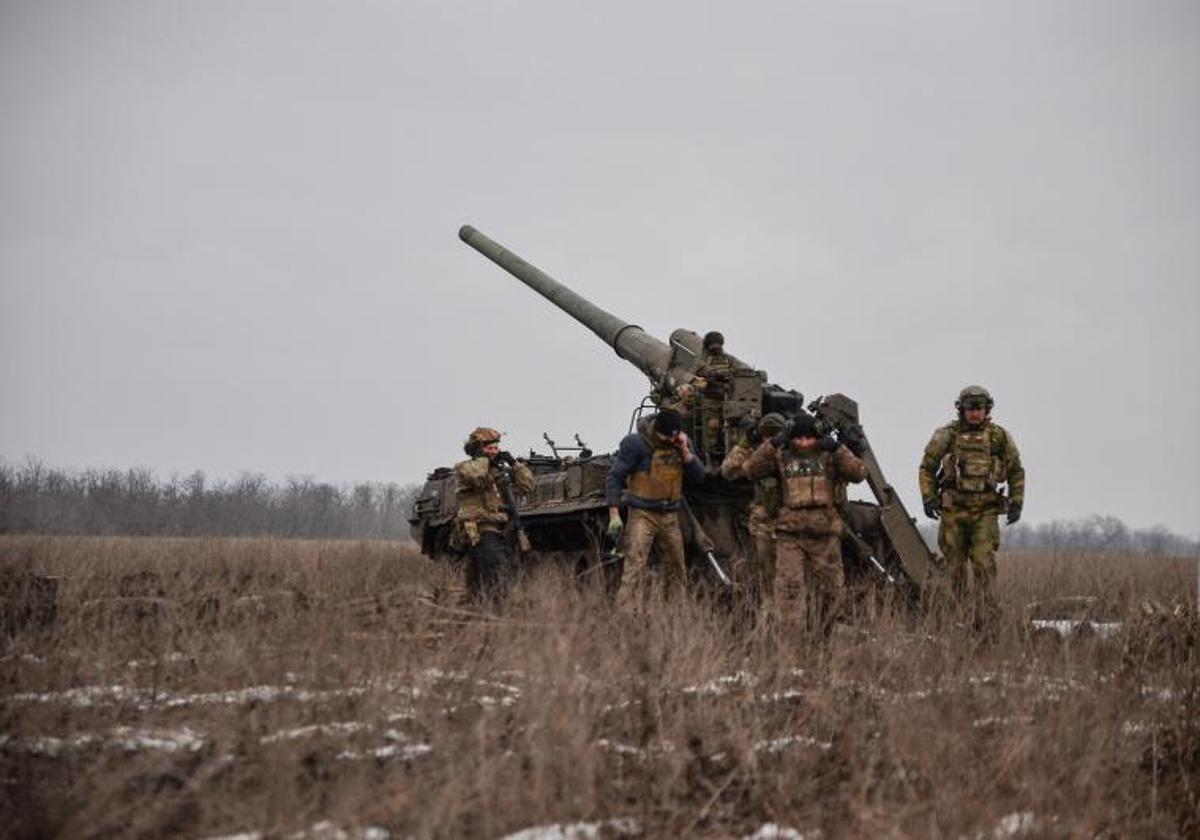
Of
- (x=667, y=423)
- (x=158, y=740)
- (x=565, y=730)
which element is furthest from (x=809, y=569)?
(x=158, y=740)

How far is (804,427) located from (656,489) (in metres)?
1.34

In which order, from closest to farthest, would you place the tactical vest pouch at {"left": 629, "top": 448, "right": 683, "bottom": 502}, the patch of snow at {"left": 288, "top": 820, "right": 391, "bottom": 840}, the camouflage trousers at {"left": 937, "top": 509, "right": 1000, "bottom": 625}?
the patch of snow at {"left": 288, "top": 820, "right": 391, "bottom": 840}, the tactical vest pouch at {"left": 629, "top": 448, "right": 683, "bottom": 502}, the camouflage trousers at {"left": 937, "top": 509, "right": 1000, "bottom": 625}

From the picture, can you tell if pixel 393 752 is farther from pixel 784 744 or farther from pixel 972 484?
pixel 972 484

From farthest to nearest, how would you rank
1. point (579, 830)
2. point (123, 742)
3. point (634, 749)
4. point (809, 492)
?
point (809, 492) → point (634, 749) → point (123, 742) → point (579, 830)

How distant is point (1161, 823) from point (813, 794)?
1366 mm

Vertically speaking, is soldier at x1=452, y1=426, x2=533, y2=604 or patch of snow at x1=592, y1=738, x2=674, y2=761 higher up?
soldier at x1=452, y1=426, x2=533, y2=604

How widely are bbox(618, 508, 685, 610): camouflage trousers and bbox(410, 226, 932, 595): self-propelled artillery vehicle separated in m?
0.49

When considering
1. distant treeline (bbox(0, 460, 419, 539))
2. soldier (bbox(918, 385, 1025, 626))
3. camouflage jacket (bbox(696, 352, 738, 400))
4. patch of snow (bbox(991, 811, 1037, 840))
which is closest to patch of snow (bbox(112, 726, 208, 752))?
patch of snow (bbox(991, 811, 1037, 840))

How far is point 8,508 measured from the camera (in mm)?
53281

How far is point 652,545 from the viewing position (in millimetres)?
8508

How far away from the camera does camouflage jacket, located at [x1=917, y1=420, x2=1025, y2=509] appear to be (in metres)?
8.49

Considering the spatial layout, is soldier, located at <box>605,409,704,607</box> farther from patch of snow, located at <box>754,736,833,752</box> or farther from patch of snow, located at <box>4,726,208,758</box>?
patch of snow, located at <box>4,726,208,758</box>

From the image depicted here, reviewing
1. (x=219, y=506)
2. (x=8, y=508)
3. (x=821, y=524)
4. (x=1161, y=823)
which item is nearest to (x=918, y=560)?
(x=821, y=524)

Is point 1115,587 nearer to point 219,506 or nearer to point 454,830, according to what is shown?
point 454,830
